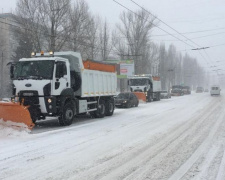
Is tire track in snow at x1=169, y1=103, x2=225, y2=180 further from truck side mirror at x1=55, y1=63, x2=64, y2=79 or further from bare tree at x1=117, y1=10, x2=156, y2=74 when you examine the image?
bare tree at x1=117, y1=10, x2=156, y2=74

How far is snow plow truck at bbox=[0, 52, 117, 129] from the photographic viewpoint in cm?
1112

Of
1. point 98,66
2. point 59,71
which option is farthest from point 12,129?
point 98,66

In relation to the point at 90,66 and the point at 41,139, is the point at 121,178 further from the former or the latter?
the point at 90,66

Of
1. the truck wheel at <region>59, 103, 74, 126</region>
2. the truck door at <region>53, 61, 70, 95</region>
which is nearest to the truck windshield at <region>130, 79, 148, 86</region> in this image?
the truck wheel at <region>59, 103, 74, 126</region>

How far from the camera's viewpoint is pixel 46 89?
38.4 ft

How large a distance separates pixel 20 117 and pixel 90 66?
17.2 feet

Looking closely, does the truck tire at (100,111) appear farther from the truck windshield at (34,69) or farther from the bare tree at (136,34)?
the bare tree at (136,34)

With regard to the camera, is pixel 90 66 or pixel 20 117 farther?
pixel 90 66

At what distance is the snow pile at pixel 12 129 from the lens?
1009 cm

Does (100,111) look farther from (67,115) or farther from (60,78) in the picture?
(60,78)

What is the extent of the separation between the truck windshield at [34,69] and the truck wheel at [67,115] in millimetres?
1721

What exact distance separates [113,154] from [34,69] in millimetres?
6235

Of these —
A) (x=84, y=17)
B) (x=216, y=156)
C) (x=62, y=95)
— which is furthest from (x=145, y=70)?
(x=216, y=156)

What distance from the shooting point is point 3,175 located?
227 inches
